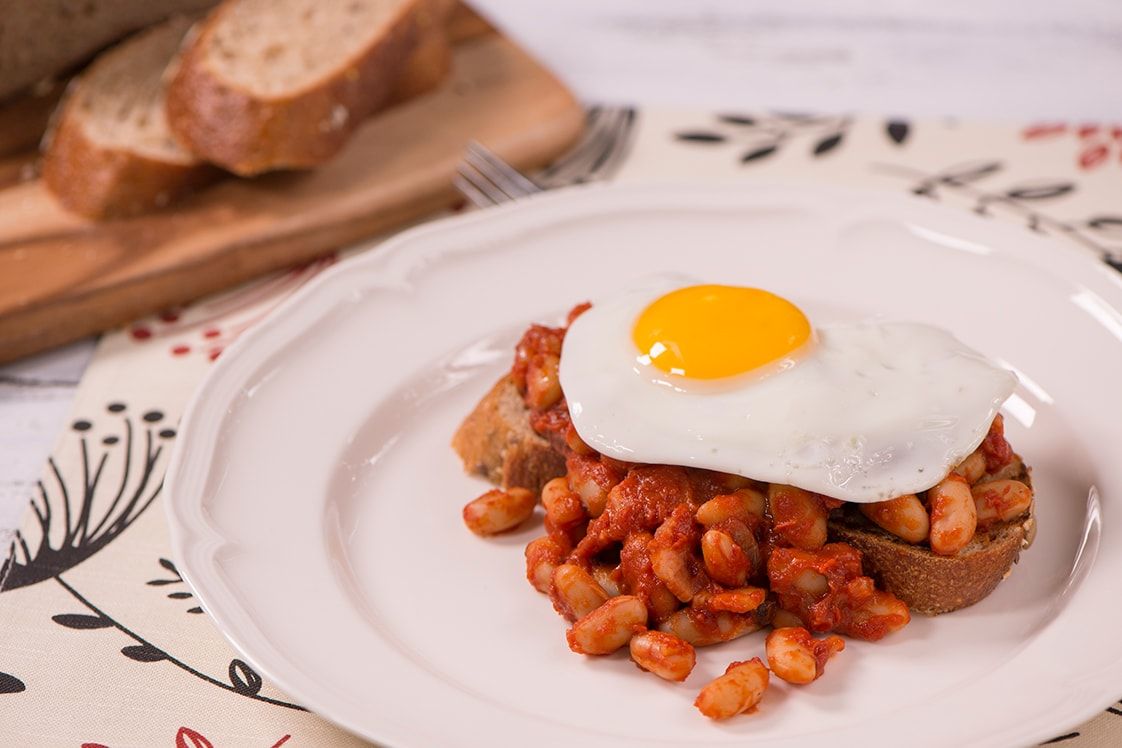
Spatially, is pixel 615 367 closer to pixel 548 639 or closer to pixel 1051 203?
pixel 548 639

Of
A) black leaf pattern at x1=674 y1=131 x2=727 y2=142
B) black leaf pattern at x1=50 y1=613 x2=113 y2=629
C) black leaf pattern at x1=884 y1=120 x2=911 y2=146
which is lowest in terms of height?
black leaf pattern at x1=50 y1=613 x2=113 y2=629

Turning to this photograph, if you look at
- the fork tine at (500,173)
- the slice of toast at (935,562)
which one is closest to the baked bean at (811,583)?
the slice of toast at (935,562)

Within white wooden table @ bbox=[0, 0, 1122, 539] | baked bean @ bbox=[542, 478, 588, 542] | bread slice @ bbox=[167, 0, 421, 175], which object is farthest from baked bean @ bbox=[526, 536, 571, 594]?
white wooden table @ bbox=[0, 0, 1122, 539]

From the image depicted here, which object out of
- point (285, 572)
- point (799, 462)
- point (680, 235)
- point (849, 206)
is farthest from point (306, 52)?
point (799, 462)

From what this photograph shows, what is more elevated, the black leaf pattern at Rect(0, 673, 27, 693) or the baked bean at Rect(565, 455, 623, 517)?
the baked bean at Rect(565, 455, 623, 517)

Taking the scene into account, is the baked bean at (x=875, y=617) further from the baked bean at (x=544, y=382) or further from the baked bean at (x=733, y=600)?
the baked bean at (x=544, y=382)

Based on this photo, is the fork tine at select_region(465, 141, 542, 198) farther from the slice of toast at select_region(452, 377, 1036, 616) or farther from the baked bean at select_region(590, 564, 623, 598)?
the slice of toast at select_region(452, 377, 1036, 616)
